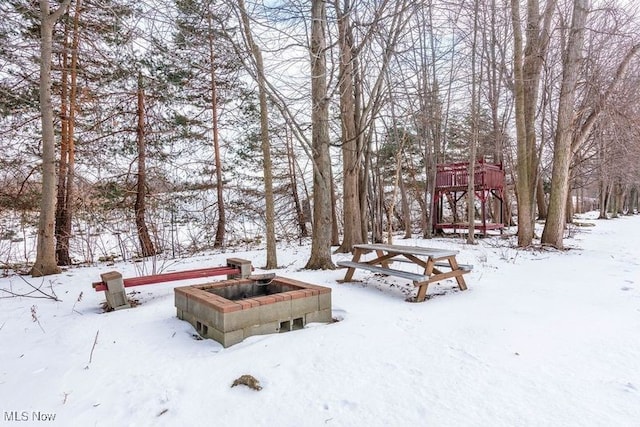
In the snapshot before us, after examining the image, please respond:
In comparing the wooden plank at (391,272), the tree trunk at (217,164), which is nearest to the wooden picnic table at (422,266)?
the wooden plank at (391,272)

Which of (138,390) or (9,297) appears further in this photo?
(9,297)

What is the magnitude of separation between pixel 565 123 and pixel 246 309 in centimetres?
826

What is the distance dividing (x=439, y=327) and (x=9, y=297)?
5.55m

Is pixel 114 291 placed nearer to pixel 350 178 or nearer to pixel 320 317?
pixel 320 317

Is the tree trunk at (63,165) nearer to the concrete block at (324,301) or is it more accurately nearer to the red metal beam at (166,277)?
the red metal beam at (166,277)

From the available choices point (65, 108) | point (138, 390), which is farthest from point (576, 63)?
point (65, 108)

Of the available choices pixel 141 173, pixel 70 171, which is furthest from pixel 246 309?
pixel 141 173

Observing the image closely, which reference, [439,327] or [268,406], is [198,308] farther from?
[439,327]

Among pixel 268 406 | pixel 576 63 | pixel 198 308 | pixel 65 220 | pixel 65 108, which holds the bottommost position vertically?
pixel 268 406

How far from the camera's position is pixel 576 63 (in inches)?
294

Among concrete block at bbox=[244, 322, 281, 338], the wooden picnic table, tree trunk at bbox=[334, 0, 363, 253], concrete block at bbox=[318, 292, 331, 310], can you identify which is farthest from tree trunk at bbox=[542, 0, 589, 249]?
concrete block at bbox=[244, 322, 281, 338]

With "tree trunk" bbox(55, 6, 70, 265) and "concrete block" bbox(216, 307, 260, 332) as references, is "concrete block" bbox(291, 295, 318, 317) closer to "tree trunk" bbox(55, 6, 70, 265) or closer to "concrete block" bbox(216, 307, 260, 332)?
"concrete block" bbox(216, 307, 260, 332)

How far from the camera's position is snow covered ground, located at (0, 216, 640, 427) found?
77.9 inches

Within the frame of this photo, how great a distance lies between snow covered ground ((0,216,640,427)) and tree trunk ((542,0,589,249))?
4294mm
